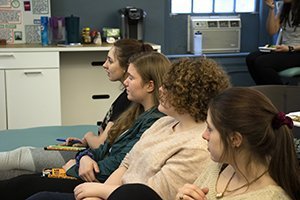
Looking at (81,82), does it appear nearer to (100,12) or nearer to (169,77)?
(100,12)

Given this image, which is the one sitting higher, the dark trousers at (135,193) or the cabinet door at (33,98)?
the dark trousers at (135,193)

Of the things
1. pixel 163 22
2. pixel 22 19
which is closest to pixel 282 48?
pixel 163 22

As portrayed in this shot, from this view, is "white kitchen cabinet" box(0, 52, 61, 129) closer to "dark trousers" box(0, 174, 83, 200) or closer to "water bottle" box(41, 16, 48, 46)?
"water bottle" box(41, 16, 48, 46)

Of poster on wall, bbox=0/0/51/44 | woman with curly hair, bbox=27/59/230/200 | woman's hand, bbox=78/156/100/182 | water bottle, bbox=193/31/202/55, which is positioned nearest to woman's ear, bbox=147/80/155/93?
woman with curly hair, bbox=27/59/230/200

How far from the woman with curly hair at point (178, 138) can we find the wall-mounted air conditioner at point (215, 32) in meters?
2.98

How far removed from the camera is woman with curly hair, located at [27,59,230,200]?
152 centimetres

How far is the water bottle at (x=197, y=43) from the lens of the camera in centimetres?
457

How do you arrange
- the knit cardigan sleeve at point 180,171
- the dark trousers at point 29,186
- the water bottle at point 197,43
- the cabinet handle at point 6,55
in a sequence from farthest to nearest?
the water bottle at point 197,43 → the cabinet handle at point 6,55 → the dark trousers at point 29,186 → the knit cardigan sleeve at point 180,171

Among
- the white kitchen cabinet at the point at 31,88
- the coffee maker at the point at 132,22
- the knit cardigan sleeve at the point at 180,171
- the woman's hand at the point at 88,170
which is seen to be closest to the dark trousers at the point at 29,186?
the woman's hand at the point at 88,170

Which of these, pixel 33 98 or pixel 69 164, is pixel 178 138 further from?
pixel 33 98

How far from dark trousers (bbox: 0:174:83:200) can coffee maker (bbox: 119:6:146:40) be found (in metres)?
2.33

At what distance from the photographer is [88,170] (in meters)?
2.00

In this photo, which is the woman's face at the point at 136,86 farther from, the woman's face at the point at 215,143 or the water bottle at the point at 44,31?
the water bottle at the point at 44,31

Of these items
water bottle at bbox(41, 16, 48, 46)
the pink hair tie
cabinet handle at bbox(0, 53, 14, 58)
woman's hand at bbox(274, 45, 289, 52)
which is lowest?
cabinet handle at bbox(0, 53, 14, 58)
